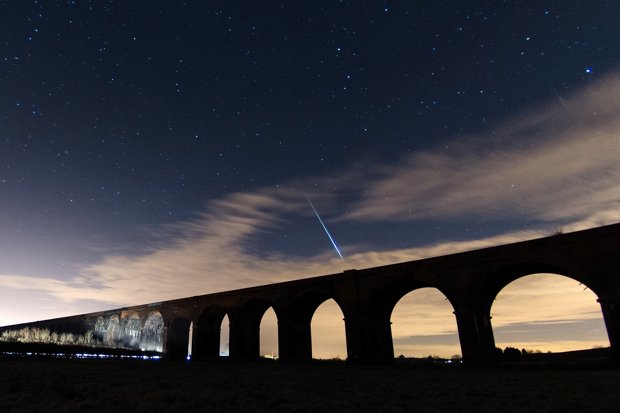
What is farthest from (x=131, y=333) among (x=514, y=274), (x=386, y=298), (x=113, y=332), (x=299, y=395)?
(x=299, y=395)

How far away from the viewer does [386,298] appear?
82.4 ft

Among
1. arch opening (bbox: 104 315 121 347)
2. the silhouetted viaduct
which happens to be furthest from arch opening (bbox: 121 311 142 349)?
the silhouetted viaduct

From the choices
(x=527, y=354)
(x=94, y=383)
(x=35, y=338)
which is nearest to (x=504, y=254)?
(x=527, y=354)

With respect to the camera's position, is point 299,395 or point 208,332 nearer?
point 299,395

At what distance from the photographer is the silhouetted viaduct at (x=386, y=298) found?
1733 cm

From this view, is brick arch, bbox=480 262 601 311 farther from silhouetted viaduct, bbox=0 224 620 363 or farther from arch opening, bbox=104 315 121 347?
arch opening, bbox=104 315 121 347

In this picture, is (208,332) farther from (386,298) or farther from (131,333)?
(386,298)

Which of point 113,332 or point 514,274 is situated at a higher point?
point 514,274

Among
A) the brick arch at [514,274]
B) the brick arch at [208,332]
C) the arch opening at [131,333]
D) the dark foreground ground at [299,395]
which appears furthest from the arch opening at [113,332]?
the brick arch at [514,274]

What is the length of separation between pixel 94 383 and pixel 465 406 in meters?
9.65

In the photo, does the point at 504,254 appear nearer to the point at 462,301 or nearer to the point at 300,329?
the point at 462,301

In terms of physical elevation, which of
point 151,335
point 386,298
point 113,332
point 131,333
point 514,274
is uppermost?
point 514,274

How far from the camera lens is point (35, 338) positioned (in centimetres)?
5288

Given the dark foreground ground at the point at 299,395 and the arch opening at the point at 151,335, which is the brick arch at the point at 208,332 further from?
the dark foreground ground at the point at 299,395
